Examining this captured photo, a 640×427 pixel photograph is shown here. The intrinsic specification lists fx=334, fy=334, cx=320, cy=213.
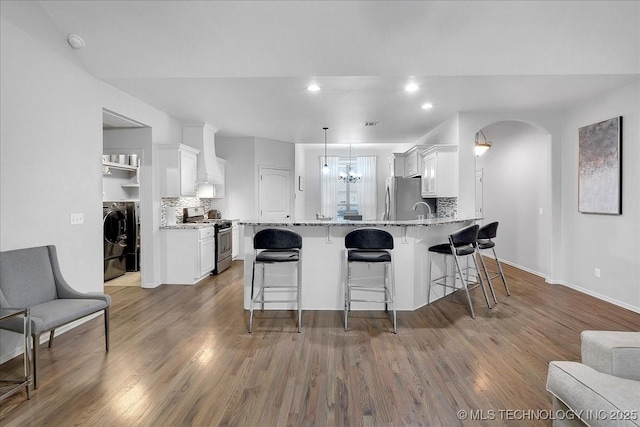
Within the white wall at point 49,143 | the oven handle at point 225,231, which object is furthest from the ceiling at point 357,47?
the oven handle at point 225,231

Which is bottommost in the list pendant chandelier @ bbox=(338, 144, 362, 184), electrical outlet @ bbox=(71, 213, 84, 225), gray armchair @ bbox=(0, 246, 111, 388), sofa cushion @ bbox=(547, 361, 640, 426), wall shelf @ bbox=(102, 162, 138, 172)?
sofa cushion @ bbox=(547, 361, 640, 426)

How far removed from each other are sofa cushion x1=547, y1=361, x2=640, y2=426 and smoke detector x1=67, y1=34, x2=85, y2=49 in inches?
182

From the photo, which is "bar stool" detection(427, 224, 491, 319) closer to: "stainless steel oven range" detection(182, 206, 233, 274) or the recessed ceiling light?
the recessed ceiling light

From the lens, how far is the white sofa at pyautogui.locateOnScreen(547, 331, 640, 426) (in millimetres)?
1331

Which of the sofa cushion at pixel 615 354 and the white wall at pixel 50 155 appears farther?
the white wall at pixel 50 155

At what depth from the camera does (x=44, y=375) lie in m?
2.48

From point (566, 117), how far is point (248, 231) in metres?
4.86

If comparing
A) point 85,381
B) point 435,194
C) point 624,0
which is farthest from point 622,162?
point 85,381

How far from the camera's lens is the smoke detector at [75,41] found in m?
3.27

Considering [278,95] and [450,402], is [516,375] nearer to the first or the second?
[450,402]

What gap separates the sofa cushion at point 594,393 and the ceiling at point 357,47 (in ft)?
9.63

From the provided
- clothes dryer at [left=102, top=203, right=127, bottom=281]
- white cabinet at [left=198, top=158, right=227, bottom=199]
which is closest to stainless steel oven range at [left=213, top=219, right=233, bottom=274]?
white cabinet at [left=198, top=158, right=227, bottom=199]

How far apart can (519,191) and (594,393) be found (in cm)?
545

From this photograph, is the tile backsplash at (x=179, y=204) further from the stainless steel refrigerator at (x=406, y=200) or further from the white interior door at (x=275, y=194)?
the stainless steel refrigerator at (x=406, y=200)
